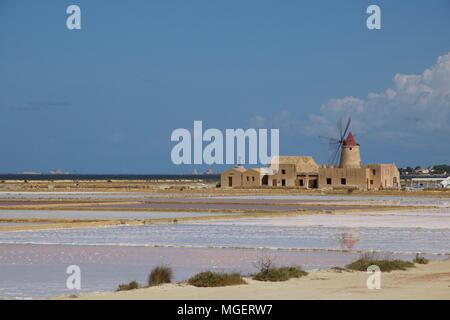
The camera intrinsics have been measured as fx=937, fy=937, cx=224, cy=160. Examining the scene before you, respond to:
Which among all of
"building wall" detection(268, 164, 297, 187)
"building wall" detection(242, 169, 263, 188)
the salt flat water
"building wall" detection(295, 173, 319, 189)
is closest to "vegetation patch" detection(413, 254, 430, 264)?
the salt flat water

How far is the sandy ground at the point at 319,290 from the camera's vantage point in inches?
359

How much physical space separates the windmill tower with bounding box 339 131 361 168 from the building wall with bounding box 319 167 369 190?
78 cm

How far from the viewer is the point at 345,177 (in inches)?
2256

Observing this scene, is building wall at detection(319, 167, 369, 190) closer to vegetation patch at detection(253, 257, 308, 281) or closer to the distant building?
the distant building

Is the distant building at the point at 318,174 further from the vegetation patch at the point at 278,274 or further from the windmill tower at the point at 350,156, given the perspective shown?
the vegetation patch at the point at 278,274

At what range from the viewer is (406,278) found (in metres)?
10.9

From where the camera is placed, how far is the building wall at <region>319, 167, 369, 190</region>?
5684 cm

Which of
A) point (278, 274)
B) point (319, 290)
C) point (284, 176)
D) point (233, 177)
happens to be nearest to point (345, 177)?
point (284, 176)

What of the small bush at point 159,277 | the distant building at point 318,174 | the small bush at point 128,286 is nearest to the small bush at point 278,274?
the small bush at point 159,277

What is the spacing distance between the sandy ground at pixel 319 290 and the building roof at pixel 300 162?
48722 millimetres

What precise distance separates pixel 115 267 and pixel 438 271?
4111 millimetres

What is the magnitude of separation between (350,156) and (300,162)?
152 inches
